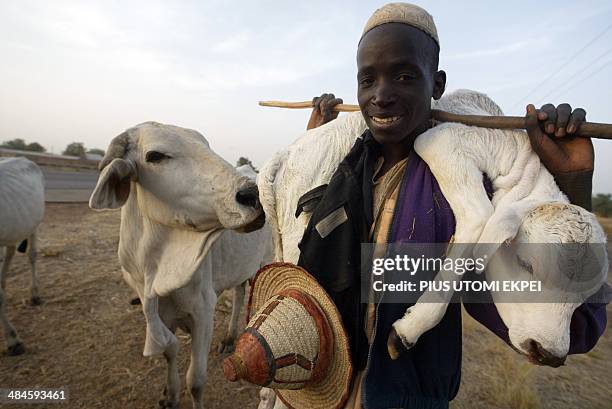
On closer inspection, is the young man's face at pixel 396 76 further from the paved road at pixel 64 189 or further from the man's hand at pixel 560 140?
the paved road at pixel 64 189

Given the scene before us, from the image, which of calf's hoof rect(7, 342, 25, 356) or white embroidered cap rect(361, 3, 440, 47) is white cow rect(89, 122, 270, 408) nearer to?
white embroidered cap rect(361, 3, 440, 47)

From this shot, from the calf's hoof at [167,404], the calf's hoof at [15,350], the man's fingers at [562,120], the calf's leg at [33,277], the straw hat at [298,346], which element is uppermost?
the man's fingers at [562,120]

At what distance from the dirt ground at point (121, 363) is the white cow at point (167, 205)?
1.12 meters

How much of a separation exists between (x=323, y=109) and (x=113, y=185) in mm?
1310

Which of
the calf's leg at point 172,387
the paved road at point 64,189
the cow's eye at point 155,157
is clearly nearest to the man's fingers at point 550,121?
the cow's eye at point 155,157

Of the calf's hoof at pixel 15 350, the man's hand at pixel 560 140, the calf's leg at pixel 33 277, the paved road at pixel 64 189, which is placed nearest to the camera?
the man's hand at pixel 560 140

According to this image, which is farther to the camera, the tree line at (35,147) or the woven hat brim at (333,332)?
the tree line at (35,147)

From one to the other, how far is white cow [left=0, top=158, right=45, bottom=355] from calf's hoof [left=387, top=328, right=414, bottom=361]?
13.8ft

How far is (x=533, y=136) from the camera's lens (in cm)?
93

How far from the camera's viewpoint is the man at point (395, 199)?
921 mm

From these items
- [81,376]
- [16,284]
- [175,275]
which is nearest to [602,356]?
[175,275]

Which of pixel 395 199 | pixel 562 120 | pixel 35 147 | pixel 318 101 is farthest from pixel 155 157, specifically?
pixel 35 147

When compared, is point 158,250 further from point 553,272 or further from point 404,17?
point 553,272

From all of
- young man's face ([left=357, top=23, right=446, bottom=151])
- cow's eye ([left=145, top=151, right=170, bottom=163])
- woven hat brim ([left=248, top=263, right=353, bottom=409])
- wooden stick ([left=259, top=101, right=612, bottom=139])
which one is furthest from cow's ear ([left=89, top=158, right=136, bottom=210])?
wooden stick ([left=259, top=101, right=612, bottom=139])
